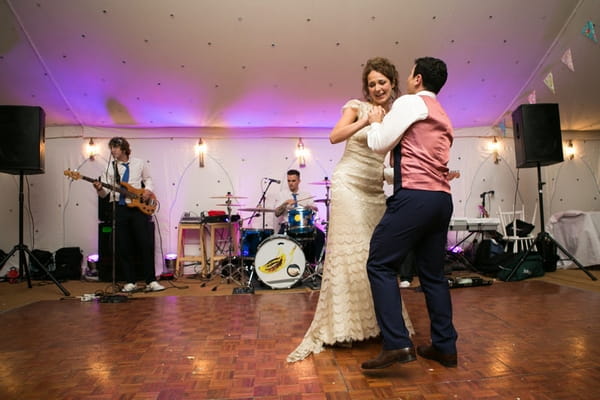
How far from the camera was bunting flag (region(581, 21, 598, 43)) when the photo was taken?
13.1 feet

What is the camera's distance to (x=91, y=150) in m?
5.60

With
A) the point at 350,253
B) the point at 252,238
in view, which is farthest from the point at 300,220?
the point at 350,253

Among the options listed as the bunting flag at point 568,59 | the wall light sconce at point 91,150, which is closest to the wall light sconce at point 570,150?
the bunting flag at point 568,59

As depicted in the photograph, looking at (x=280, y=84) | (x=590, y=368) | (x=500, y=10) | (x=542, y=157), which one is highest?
(x=500, y=10)

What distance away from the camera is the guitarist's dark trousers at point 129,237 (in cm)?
425

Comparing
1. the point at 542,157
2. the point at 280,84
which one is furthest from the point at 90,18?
the point at 542,157

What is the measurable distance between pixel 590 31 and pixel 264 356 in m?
4.79

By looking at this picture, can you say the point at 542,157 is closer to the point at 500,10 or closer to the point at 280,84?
the point at 500,10

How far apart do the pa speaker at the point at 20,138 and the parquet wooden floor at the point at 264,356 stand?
1828mm

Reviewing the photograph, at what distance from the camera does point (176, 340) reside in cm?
233

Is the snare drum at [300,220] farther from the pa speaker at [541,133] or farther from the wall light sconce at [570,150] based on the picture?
the wall light sconce at [570,150]

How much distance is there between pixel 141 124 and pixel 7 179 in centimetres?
220

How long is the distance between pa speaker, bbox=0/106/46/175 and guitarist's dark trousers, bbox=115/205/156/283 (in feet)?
3.74

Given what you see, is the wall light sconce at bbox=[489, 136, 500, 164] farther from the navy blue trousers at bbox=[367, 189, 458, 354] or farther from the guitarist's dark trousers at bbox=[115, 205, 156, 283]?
the guitarist's dark trousers at bbox=[115, 205, 156, 283]
